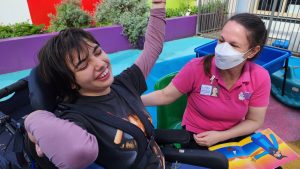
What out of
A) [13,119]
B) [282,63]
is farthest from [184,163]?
[282,63]

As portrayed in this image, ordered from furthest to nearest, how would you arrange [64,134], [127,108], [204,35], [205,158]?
[204,35] → [205,158] → [127,108] → [64,134]

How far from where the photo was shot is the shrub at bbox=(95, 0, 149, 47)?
3711 mm

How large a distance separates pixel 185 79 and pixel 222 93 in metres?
0.20

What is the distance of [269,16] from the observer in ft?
Answer: 12.1

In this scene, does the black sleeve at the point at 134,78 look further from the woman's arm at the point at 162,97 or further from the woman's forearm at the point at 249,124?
the woman's forearm at the point at 249,124

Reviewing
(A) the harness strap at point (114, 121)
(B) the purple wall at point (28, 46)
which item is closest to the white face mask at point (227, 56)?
(A) the harness strap at point (114, 121)

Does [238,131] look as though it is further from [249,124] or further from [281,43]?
[281,43]

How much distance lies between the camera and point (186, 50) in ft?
12.9

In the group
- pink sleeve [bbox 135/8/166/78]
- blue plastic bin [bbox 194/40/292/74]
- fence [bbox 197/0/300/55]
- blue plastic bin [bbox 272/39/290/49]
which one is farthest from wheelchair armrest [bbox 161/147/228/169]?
blue plastic bin [bbox 272/39/290/49]

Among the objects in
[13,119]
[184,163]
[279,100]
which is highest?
[13,119]

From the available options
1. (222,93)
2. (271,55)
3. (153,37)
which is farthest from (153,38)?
(271,55)

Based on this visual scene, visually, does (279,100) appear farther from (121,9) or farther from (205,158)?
(121,9)

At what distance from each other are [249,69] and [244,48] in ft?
0.43

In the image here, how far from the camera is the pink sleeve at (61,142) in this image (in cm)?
63
